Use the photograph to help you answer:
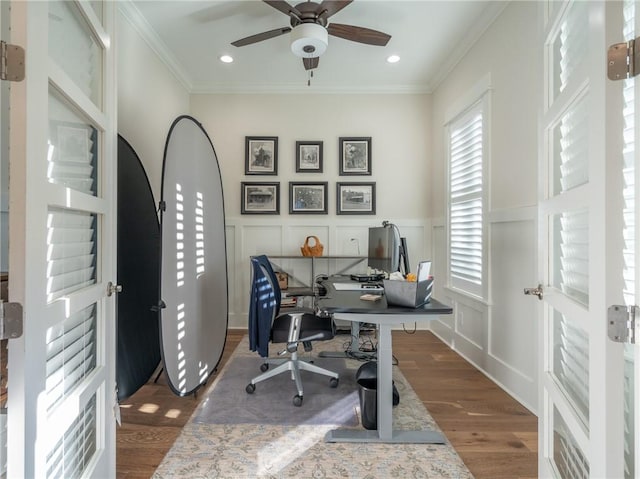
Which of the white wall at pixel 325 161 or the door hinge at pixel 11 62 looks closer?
the door hinge at pixel 11 62

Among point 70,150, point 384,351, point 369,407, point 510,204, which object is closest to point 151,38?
point 70,150

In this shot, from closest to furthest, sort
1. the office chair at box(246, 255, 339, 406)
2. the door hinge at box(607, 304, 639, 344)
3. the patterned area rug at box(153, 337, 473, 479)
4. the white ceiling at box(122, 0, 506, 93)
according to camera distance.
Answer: the door hinge at box(607, 304, 639, 344) → the patterned area rug at box(153, 337, 473, 479) → the office chair at box(246, 255, 339, 406) → the white ceiling at box(122, 0, 506, 93)

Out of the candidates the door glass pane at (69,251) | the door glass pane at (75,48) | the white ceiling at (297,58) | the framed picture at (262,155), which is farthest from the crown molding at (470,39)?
the door glass pane at (69,251)

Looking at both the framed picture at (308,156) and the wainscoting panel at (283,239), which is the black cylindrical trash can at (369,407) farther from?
the framed picture at (308,156)

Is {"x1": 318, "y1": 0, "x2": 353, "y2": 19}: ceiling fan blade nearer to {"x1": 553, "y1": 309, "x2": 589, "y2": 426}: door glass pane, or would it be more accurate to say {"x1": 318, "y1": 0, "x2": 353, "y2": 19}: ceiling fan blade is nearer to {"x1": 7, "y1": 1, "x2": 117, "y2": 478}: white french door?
{"x1": 7, "y1": 1, "x2": 117, "y2": 478}: white french door

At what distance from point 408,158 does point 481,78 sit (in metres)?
1.27

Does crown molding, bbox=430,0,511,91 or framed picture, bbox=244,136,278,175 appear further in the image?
framed picture, bbox=244,136,278,175

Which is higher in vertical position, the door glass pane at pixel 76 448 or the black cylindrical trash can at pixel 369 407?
the door glass pane at pixel 76 448

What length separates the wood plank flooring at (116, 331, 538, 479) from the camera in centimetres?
161

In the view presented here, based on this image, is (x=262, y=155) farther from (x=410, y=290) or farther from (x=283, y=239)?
(x=410, y=290)

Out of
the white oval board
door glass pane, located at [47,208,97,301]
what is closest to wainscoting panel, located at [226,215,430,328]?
the white oval board

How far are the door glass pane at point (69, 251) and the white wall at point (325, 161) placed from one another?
2566 mm

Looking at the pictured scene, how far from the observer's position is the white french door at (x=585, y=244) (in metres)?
0.79

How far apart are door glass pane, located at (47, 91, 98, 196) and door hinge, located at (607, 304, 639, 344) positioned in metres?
1.62
